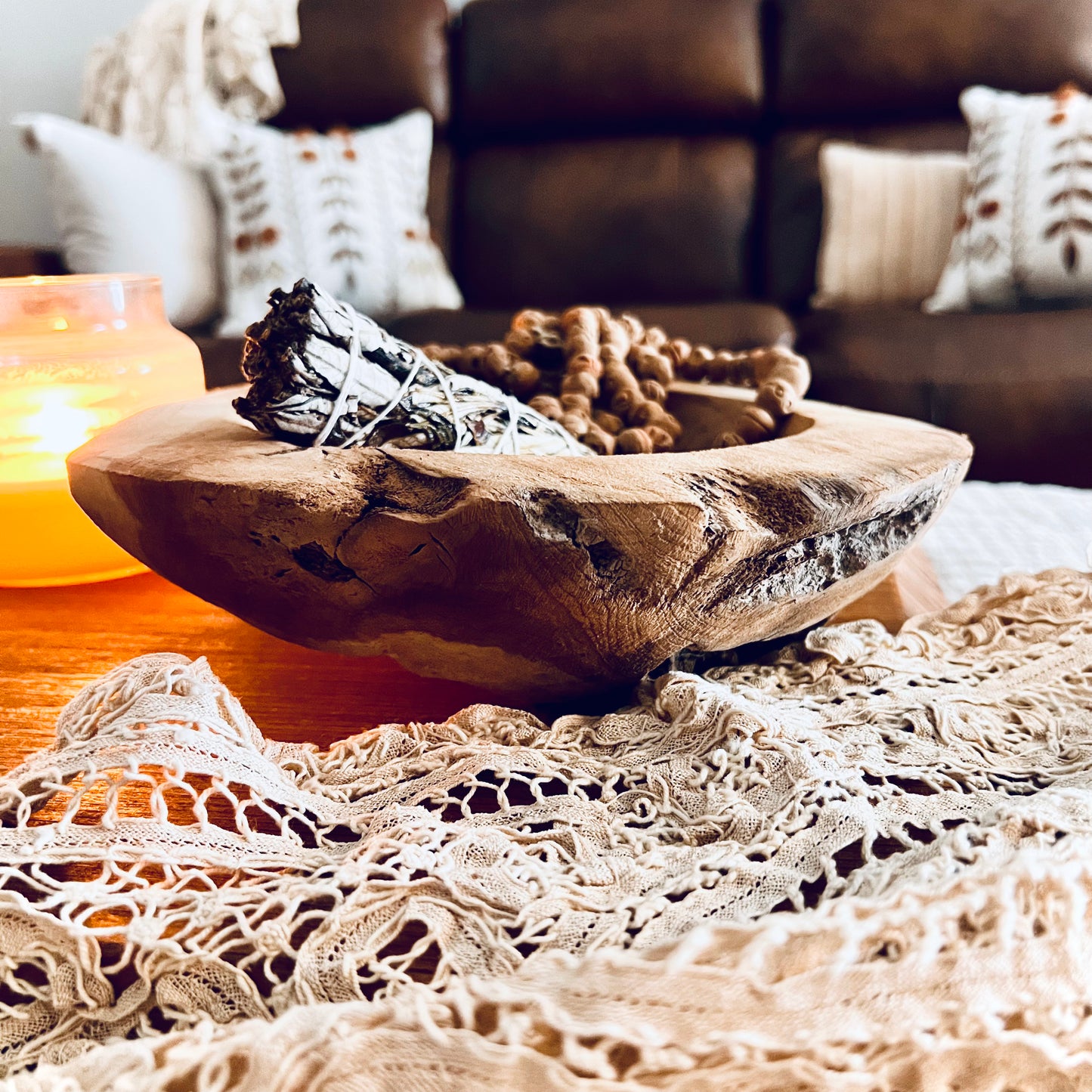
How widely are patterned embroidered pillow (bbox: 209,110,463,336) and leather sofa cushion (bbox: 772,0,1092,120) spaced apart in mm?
922

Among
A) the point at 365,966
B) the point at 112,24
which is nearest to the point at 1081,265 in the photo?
the point at 365,966

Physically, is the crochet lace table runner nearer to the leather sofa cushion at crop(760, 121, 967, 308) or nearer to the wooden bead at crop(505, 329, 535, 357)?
the wooden bead at crop(505, 329, 535, 357)

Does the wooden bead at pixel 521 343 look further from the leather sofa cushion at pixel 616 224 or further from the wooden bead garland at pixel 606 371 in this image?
the leather sofa cushion at pixel 616 224

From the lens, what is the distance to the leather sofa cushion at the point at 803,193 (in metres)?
2.16

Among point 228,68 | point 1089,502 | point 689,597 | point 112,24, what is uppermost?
point 112,24

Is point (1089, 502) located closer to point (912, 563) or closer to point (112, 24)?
point (912, 563)

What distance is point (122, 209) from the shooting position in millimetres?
1890

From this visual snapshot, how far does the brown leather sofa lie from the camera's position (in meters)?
2.13

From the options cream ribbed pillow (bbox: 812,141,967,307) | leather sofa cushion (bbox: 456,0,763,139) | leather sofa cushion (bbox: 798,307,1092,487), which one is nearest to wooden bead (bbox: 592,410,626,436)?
leather sofa cushion (bbox: 798,307,1092,487)

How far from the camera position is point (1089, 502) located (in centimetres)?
97

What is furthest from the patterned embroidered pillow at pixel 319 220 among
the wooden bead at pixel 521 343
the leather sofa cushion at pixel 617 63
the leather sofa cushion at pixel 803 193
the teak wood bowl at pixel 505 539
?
the teak wood bowl at pixel 505 539

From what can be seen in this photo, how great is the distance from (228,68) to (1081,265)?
186cm

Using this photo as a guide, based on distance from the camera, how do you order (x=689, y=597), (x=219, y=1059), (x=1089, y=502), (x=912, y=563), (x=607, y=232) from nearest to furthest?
(x=219, y=1059) → (x=689, y=597) → (x=912, y=563) → (x=1089, y=502) → (x=607, y=232)

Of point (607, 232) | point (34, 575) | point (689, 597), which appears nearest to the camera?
point (689, 597)
